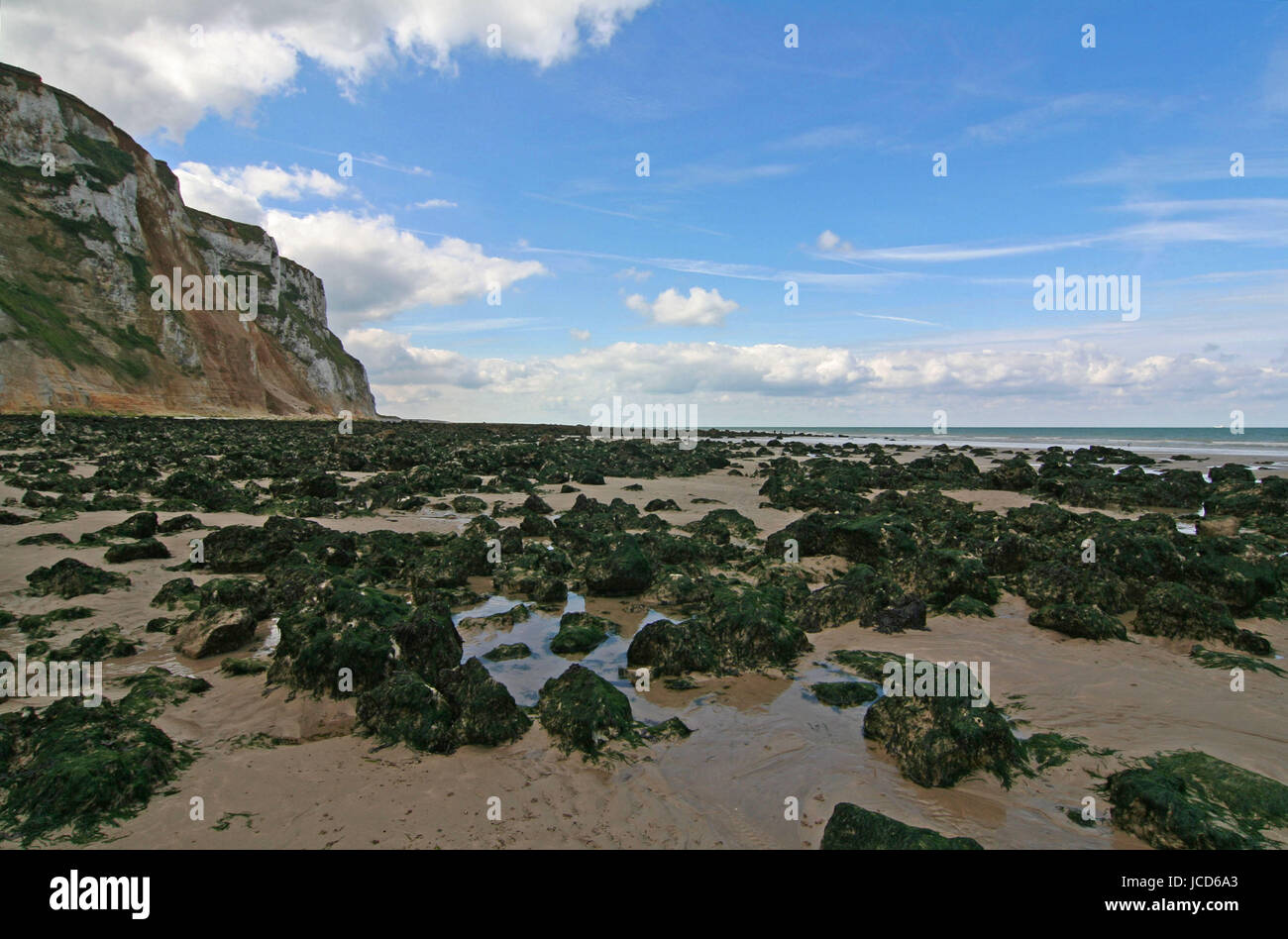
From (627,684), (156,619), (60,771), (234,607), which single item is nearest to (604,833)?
(627,684)

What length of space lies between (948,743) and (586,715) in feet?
10.1

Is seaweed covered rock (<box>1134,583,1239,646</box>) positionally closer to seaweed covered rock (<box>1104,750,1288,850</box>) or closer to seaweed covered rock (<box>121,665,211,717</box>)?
seaweed covered rock (<box>1104,750,1288,850</box>)

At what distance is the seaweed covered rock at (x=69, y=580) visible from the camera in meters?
8.77

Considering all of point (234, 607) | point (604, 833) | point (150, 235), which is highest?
point (150, 235)

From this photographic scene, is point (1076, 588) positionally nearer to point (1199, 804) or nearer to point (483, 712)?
point (1199, 804)

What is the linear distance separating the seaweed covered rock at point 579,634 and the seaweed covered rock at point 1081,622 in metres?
6.25

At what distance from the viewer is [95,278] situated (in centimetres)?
5909

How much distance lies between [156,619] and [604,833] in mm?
6925

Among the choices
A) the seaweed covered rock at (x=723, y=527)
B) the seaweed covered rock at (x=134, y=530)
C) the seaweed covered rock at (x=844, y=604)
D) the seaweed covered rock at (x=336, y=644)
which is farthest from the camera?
the seaweed covered rock at (x=723, y=527)

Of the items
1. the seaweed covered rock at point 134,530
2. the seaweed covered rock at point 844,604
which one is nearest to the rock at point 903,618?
the seaweed covered rock at point 844,604

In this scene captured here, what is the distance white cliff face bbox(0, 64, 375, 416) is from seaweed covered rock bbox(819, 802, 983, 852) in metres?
63.2

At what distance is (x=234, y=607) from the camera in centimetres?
776

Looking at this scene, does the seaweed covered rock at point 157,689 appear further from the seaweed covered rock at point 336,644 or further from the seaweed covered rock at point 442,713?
the seaweed covered rock at point 442,713
